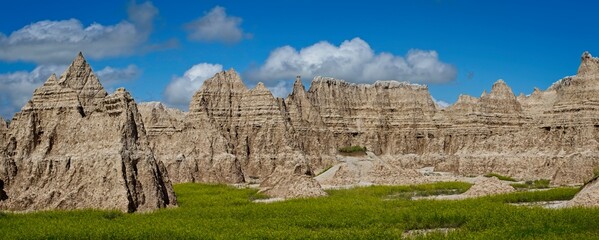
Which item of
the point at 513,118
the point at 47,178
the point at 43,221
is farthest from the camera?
the point at 513,118

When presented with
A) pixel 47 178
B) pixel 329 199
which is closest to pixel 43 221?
pixel 47 178

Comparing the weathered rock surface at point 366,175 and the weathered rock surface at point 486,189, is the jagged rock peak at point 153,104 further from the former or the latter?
the weathered rock surface at point 486,189

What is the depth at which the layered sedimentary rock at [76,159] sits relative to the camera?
118ft

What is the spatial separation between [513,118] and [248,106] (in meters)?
41.1

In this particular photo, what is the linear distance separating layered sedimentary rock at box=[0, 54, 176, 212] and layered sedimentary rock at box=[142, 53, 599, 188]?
3236 centimetres

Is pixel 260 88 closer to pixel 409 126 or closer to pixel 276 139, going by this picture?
pixel 276 139

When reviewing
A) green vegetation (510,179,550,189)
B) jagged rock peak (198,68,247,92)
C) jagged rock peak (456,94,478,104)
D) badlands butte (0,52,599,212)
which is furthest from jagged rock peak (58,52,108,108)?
jagged rock peak (456,94,478,104)

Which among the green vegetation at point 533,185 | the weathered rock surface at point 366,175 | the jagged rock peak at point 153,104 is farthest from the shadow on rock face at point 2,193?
the jagged rock peak at point 153,104

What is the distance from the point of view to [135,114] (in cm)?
4300

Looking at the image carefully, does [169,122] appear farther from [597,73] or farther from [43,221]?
[43,221]

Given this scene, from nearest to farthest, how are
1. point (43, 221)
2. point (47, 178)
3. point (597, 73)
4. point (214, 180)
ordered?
point (43, 221), point (47, 178), point (214, 180), point (597, 73)

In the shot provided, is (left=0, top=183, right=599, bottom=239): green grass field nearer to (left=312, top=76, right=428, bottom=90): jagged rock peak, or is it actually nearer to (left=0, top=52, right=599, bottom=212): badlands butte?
(left=0, top=52, right=599, bottom=212): badlands butte

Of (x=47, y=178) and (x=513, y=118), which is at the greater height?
(x=513, y=118)

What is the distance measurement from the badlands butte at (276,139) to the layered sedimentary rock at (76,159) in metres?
0.07
